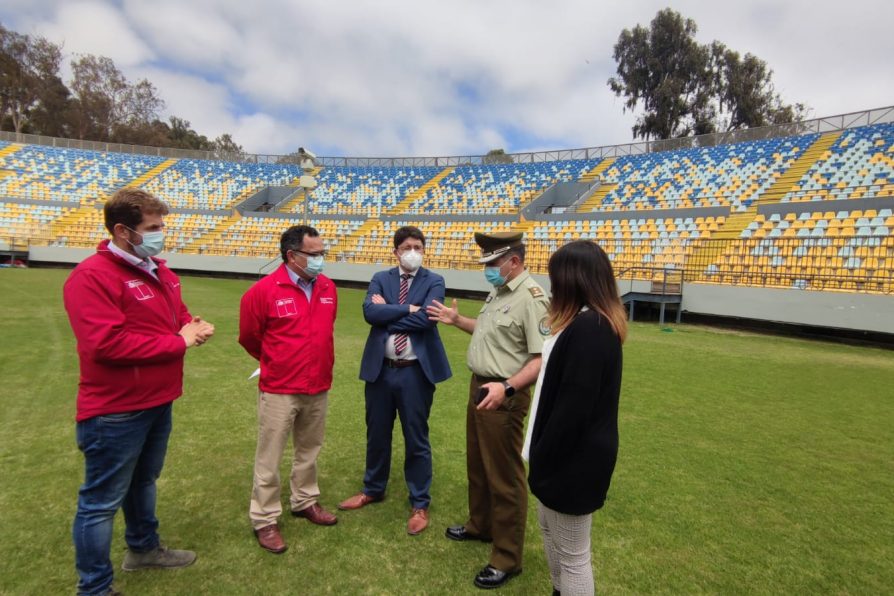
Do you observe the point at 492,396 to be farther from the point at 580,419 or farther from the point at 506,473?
the point at 580,419

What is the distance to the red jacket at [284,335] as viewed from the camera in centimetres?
298

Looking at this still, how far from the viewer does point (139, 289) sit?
2.35m

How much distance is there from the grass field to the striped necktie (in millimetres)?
1137

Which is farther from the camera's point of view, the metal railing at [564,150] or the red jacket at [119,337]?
the metal railing at [564,150]

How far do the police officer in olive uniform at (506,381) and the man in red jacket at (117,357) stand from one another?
60.5 inches

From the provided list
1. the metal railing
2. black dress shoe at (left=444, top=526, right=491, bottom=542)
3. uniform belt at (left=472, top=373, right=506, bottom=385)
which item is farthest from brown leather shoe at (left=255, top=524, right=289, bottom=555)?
the metal railing

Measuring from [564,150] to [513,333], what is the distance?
1128 inches

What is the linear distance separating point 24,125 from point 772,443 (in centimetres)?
6119

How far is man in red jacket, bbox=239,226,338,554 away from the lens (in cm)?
296

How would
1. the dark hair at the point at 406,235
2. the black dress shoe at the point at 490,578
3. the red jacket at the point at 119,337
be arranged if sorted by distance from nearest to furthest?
the red jacket at the point at 119,337 < the black dress shoe at the point at 490,578 < the dark hair at the point at 406,235

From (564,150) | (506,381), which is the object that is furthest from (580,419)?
(564,150)

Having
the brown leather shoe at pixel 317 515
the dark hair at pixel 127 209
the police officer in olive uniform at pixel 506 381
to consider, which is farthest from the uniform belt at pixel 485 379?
the dark hair at pixel 127 209

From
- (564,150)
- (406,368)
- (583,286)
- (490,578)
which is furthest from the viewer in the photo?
(564,150)

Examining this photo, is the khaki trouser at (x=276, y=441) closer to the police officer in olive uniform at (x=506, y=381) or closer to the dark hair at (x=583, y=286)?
the police officer in olive uniform at (x=506, y=381)
